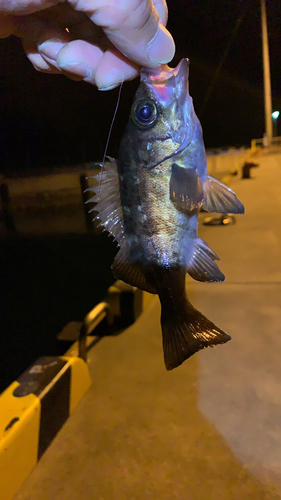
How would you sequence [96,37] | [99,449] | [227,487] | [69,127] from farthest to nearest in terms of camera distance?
1. [69,127]
2. [99,449]
3. [227,487]
4. [96,37]

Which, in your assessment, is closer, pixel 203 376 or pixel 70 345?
pixel 203 376

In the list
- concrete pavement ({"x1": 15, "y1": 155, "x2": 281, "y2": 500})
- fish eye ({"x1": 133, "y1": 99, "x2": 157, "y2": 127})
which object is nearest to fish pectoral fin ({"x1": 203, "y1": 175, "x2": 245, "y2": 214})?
fish eye ({"x1": 133, "y1": 99, "x2": 157, "y2": 127})

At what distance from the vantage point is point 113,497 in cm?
168

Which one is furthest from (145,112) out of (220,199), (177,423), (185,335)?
(177,423)

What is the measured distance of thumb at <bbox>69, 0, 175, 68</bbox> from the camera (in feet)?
2.90

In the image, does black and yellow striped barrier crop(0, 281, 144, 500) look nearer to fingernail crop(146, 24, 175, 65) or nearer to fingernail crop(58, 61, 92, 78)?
fingernail crop(58, 61, 92, 78)

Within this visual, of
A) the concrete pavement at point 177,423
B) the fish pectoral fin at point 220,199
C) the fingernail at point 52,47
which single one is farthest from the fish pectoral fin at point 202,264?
the concrete pavement at point 177,423

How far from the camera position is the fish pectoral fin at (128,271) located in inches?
42.9

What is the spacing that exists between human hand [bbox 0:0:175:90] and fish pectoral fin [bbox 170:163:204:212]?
36 centimetres

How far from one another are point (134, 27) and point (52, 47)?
534 mm

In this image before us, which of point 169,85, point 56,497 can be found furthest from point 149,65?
point 56,497

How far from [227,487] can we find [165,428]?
Answer: 50 centimetres

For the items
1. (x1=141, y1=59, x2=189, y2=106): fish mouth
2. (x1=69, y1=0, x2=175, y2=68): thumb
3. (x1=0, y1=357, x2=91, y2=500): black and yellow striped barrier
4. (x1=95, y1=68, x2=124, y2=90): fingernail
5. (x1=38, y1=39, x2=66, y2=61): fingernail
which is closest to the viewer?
(x1=69, y1=0, x2=175, y2=68): thumb

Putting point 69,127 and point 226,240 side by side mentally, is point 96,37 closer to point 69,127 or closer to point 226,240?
point 226,240
